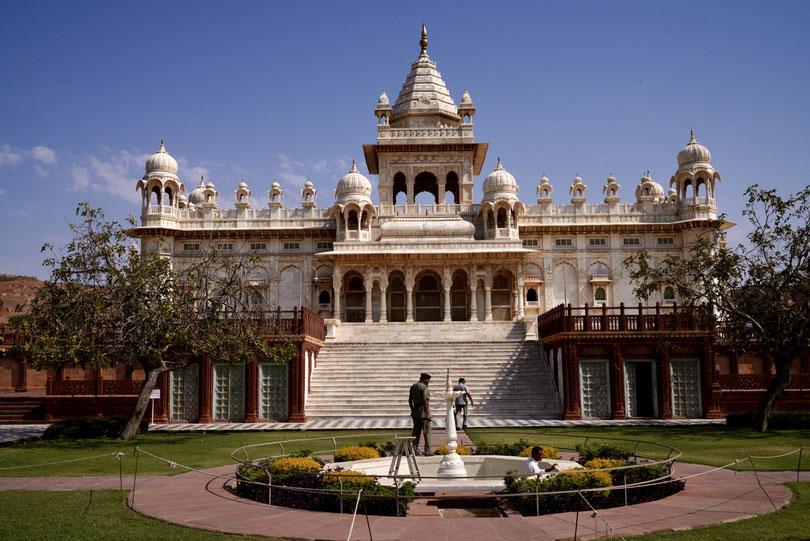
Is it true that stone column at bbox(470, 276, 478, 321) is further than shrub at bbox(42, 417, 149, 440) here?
Yes

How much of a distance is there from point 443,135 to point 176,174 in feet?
53.1

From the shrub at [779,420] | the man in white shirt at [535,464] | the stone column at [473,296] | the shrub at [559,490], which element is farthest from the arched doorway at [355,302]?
the shrub at [559,490]

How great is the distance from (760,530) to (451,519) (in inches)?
142

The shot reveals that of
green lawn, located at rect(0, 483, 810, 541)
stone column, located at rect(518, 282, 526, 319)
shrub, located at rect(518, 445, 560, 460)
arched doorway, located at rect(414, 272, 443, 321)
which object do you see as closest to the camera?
green lawn, located at rect(0, 483, 810, 541)

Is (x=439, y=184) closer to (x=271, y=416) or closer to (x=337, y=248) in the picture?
(x=337, y=248)

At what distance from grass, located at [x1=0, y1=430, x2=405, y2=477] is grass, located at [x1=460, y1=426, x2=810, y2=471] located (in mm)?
3730

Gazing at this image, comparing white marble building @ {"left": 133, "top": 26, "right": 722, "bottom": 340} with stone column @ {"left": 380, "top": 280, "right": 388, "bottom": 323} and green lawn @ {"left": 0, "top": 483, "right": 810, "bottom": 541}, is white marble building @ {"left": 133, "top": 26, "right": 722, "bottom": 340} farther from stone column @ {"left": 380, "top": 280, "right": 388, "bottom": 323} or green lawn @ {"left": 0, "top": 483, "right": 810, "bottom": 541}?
green lawn @ {"left": 0, "top": 483, "right": 810, "bottom": 541}

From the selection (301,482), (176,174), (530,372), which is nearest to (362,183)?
(176,174)

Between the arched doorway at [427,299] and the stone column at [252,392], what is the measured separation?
18.1 m

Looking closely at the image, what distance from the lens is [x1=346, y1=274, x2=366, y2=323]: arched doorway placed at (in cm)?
4153

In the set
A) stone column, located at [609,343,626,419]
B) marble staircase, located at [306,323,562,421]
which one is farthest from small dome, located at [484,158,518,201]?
stone column, located at [609,343,626,419]

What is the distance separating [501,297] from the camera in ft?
136

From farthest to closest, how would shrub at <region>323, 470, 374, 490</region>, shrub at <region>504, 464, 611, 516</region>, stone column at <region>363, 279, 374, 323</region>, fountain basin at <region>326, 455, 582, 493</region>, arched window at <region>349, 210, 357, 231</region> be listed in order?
arched window at <region>349, 210, 357, 231</region>
stone column at <region>363, 279, 374, 323</region>
fountain basin at <region>326, 455, 582, 493</region>
shrub at <region>323, 470, 374, 490</region>
shrub at <region>504, 464, 611, 516</region>

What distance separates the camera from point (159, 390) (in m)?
22.9
